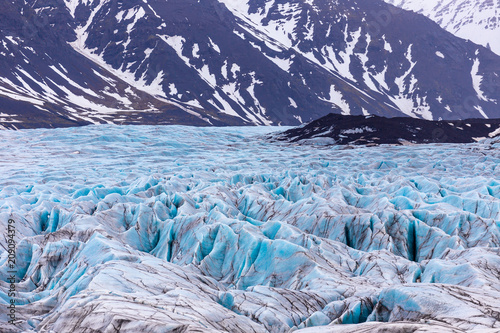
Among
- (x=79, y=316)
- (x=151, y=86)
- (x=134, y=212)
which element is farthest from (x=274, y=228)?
(x=151, y=86)

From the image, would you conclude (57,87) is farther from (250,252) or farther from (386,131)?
(250,252)

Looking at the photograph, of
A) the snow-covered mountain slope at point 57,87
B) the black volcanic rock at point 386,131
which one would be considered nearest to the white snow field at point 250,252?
the black volcanic rock at point 386,131

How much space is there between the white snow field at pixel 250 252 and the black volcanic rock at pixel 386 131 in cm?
2425

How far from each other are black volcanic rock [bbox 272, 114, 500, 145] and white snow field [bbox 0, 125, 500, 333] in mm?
24245

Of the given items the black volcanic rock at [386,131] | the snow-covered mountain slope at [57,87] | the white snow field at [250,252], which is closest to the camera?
the white snow field at [250,252]

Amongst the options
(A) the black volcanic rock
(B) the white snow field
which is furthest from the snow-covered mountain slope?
(B) the white snow field

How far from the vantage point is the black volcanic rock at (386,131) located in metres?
63.6

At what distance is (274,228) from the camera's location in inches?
739

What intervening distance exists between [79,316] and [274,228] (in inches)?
419

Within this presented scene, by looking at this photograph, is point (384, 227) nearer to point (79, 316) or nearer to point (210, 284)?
point (210, 284)

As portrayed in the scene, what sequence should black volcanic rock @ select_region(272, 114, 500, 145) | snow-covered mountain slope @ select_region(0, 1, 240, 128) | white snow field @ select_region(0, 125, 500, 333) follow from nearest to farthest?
white snow field @ select_region(0, 125, 500, 333), black volcanic rock @ select_region(272, 114, 500, 145), snow-covered mountain slope @ select_region(0, 1, 240, 128)

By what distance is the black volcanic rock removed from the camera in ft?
209

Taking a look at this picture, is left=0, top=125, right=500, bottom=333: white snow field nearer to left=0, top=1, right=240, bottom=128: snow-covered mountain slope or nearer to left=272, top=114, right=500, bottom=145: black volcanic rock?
left=272, top=114, right=500, bottom=145: black volcanic rock

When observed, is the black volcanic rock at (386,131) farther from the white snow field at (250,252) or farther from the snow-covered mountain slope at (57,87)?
the snow-covered mountain slope at (57,87)
